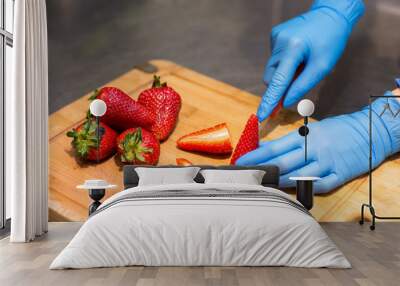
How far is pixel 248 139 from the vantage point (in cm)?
576

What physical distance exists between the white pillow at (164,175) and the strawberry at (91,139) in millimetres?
466

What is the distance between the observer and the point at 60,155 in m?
5.86

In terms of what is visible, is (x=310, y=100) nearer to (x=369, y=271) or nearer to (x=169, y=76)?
(x=169, y=76)

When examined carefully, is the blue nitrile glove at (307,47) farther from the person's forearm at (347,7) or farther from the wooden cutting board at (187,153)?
the wooden cutting board at (187,153)

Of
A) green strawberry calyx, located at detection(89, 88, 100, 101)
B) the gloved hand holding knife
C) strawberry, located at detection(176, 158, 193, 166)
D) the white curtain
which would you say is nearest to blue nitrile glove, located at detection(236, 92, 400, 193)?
the gloved hand holding knife

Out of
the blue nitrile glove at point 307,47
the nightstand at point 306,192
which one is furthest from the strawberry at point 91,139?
the nightstand at point 306,192

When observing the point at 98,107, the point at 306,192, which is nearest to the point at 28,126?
the point at 98,107

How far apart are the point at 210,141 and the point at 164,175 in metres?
0.75

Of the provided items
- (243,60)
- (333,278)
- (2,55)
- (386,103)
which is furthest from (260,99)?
(333,278)

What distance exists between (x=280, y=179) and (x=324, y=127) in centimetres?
72

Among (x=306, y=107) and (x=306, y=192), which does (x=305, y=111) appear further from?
(x=306, y=192)

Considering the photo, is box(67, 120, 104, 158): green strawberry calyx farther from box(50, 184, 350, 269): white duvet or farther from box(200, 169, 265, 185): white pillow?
box(50, 184, 350, 269): white duvet

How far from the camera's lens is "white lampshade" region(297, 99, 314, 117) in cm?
556

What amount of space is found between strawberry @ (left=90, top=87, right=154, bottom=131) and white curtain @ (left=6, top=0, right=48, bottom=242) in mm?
674
